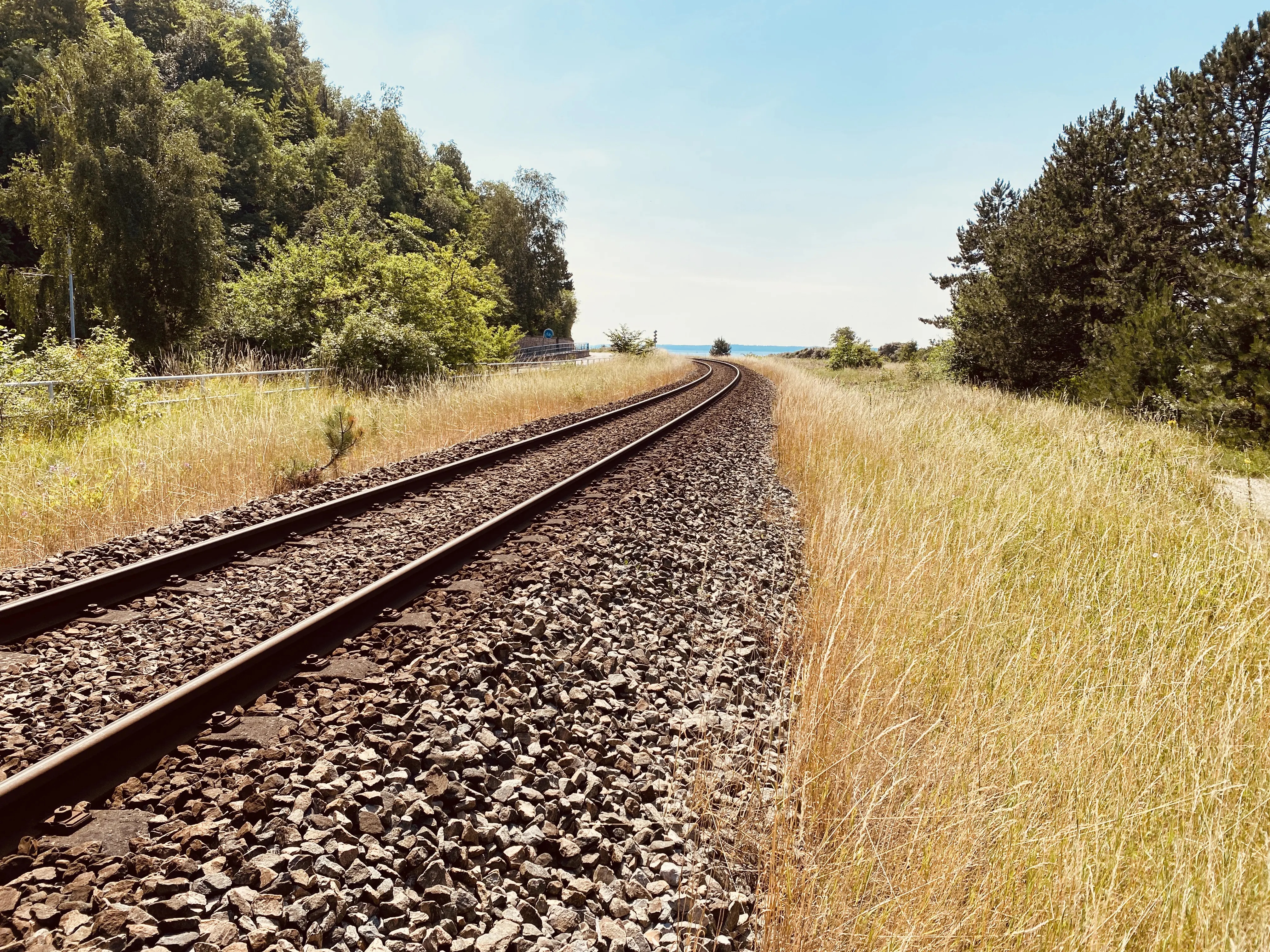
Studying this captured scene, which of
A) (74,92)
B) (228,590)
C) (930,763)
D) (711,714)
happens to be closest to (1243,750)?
(930,763)

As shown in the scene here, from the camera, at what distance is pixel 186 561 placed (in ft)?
16.8

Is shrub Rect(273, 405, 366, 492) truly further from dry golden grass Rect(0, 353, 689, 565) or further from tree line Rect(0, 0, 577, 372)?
tree line Rect(0, 0, 577, 372)

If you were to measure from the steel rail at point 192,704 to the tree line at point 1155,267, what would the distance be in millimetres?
15194

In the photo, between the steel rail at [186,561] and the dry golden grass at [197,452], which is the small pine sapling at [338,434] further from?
the steel rail at [186,561]

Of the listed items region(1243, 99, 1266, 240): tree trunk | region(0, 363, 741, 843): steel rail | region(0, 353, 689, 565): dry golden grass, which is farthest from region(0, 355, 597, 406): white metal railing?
region(1243, 99, 1266, 240): tree trunk

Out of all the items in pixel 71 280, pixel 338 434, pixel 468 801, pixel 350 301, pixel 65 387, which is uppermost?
pixel 71 280

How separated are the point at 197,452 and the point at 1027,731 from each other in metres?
9.83

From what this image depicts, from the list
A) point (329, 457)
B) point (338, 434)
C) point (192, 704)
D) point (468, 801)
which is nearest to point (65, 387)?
point (329, 457)

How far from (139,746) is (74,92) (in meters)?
29.2

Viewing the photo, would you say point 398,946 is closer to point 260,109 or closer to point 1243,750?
point 1243,750

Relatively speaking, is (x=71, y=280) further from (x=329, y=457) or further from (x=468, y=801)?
(x=468, y=801)

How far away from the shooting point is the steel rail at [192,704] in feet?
7.78

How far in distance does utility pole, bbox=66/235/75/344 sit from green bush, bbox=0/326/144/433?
14.1m

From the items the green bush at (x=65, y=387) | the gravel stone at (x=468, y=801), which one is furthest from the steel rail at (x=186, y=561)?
the green bush at (x=65, y=387)
